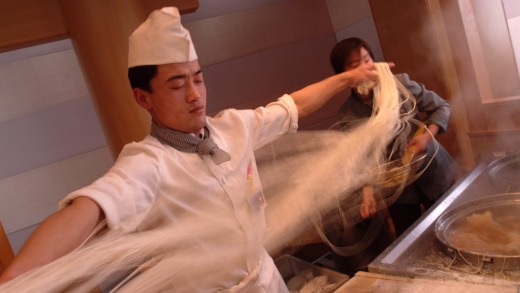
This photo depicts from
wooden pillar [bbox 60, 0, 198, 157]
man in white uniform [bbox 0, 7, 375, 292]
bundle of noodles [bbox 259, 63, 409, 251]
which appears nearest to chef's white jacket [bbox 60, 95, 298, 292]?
man in white uniform [bbox 0, 7, 375, 292]

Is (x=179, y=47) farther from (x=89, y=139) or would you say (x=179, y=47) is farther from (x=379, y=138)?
(x=89, y=139)

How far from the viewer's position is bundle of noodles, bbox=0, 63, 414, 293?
923 millimetres

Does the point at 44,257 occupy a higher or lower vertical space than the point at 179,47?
lower

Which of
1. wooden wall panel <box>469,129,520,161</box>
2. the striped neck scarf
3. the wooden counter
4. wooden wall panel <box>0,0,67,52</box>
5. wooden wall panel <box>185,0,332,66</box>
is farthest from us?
wooden wall panel <box>185,0,332,66</box>

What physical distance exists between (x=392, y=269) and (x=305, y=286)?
129cm

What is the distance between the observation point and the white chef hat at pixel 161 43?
56.5 inches

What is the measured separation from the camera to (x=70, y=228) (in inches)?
37.8

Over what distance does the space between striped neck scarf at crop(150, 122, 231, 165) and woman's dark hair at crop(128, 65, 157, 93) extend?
0.16 metres

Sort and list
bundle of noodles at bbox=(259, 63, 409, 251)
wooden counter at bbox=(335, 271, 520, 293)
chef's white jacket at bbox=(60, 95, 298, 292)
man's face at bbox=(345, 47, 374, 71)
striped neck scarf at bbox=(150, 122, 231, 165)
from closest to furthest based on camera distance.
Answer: chef's white jacket at bbox=(60, 95, 298, 292) → wooden counter at bbox=(335, 271, 520, 293) → striped neck scarf at bbox=(150, 122, 231, 165) → bundle of noodles at bbox=(259, 63, 409, 251) → man's face at bbox=(345, 47, 374, 71)

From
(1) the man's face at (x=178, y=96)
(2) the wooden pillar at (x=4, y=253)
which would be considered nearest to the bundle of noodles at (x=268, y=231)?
Answer: (1) the man's face at (x=178, y=96)

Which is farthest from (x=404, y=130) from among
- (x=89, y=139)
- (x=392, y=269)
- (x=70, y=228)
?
(x=89, y=139)

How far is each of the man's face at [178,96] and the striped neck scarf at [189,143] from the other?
33 millimetres

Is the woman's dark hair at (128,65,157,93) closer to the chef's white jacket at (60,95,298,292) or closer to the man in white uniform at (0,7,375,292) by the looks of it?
the man in white uniform at (0,7,375,292)

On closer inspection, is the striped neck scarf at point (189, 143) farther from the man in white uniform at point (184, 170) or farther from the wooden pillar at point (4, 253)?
the wooden pillar at point (4, 253)
